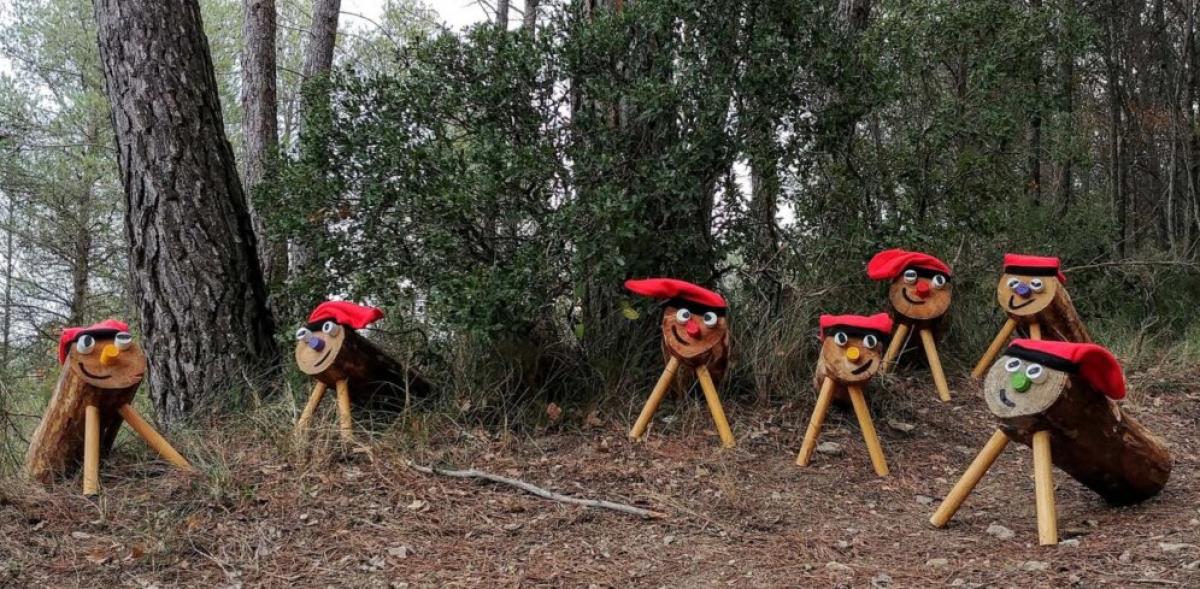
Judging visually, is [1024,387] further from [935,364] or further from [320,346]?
[320,346]

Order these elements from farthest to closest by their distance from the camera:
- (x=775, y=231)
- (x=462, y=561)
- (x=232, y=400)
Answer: (x=775, y=231) < (x=232, y=400) < (x=462, y=561)

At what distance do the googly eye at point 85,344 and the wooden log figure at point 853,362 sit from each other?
3395 millimetres

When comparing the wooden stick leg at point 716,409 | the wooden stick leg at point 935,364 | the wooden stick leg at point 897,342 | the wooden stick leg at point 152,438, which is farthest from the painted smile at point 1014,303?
the wooden stick leg at point 152,438

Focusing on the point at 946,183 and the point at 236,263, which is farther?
the point at 946,183

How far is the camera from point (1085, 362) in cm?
326

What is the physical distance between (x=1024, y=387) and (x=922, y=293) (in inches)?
92.7

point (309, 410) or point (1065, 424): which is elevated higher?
point (1065, 424)

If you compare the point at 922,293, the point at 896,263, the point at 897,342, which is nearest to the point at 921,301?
the point at 922,293

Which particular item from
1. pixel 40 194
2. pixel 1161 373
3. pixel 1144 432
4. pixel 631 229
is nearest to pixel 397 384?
pixel 631 229

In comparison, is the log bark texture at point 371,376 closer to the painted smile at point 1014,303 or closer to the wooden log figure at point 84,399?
the wooden log figure at point 84,399

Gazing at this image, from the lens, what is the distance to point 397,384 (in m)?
5.05

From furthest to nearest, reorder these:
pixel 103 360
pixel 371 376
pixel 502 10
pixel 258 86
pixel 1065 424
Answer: pixel 502 10 → pixel 258 86 → pixel 371 376 → pixel 103 360 → pixel 1065 424

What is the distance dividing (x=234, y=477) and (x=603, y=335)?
218 cm

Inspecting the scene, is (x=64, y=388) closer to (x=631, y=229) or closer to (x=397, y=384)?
(x=397, y=384)
